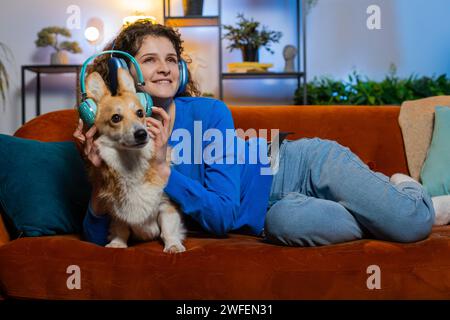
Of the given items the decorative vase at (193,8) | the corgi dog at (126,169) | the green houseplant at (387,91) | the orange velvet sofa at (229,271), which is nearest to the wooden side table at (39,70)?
the decorative vase at (193,8)

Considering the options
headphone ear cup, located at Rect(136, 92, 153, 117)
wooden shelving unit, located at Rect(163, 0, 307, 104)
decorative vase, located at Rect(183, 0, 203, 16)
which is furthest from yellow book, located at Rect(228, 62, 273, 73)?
headphone ear cup, located at Rect(136, 92, 153, 117)

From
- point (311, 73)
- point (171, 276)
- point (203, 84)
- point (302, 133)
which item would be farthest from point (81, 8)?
point (171, 276)

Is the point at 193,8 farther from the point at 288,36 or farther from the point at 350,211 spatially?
the point at 350,211

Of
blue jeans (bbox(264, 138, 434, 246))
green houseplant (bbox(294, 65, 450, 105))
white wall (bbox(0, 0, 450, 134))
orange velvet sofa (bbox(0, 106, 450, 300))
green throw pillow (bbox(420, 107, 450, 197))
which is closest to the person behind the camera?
orange velvet sofa (bbox(0, 106, 450, 300))

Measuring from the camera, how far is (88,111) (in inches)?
53.8

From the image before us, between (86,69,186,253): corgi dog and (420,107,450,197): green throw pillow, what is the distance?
1.16m

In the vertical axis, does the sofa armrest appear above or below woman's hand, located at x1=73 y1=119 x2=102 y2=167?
below

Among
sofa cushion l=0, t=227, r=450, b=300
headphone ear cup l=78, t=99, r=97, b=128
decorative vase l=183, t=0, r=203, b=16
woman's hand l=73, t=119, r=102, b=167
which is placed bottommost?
sofa cushion l=0, t=227, r=450, b=300

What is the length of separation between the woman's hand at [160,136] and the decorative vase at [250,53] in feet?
7.61

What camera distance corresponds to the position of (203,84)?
4000mm

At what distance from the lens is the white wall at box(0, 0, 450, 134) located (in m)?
3.92

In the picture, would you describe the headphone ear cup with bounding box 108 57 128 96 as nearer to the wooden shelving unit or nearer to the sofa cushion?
the sofa cushion

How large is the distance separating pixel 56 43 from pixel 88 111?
2.68 meters
